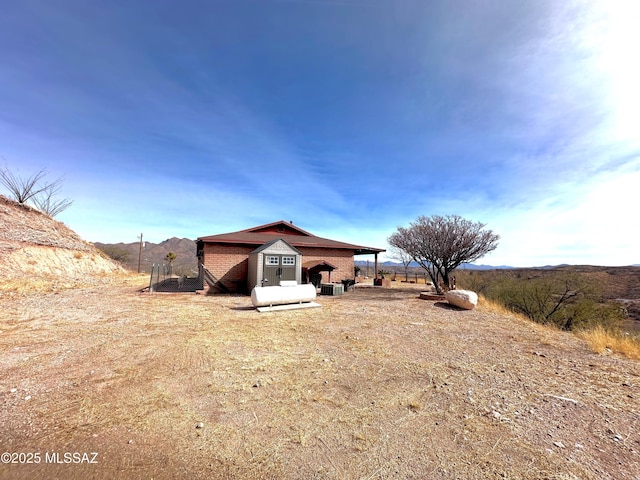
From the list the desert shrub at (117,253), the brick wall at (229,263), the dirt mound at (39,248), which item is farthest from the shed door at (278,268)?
the desert shrub at (117,253)

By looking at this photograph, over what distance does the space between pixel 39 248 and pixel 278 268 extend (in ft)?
66.5

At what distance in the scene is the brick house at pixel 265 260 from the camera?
15648 millimetres

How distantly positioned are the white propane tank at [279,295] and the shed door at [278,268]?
13.2ft

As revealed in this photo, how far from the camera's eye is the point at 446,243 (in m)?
16.2

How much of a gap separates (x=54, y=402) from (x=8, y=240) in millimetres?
24555

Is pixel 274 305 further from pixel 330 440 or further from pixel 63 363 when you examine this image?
pixel 330 440

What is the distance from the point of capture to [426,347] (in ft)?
21.5

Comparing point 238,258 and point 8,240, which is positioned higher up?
point 8,240

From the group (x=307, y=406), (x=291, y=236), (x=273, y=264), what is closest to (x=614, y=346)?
(x=307, y=406)

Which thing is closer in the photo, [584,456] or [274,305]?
[584,456]

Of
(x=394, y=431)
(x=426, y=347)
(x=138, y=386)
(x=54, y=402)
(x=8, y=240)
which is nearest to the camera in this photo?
(x=394, y=431)

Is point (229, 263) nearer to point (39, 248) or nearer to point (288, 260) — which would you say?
point (288, 260)

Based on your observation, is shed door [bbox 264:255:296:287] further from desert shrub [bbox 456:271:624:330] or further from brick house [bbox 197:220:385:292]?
desert shrub [bbox 456:271:624:330]

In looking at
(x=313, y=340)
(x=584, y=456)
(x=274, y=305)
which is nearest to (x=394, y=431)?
(x=584, y=456)
